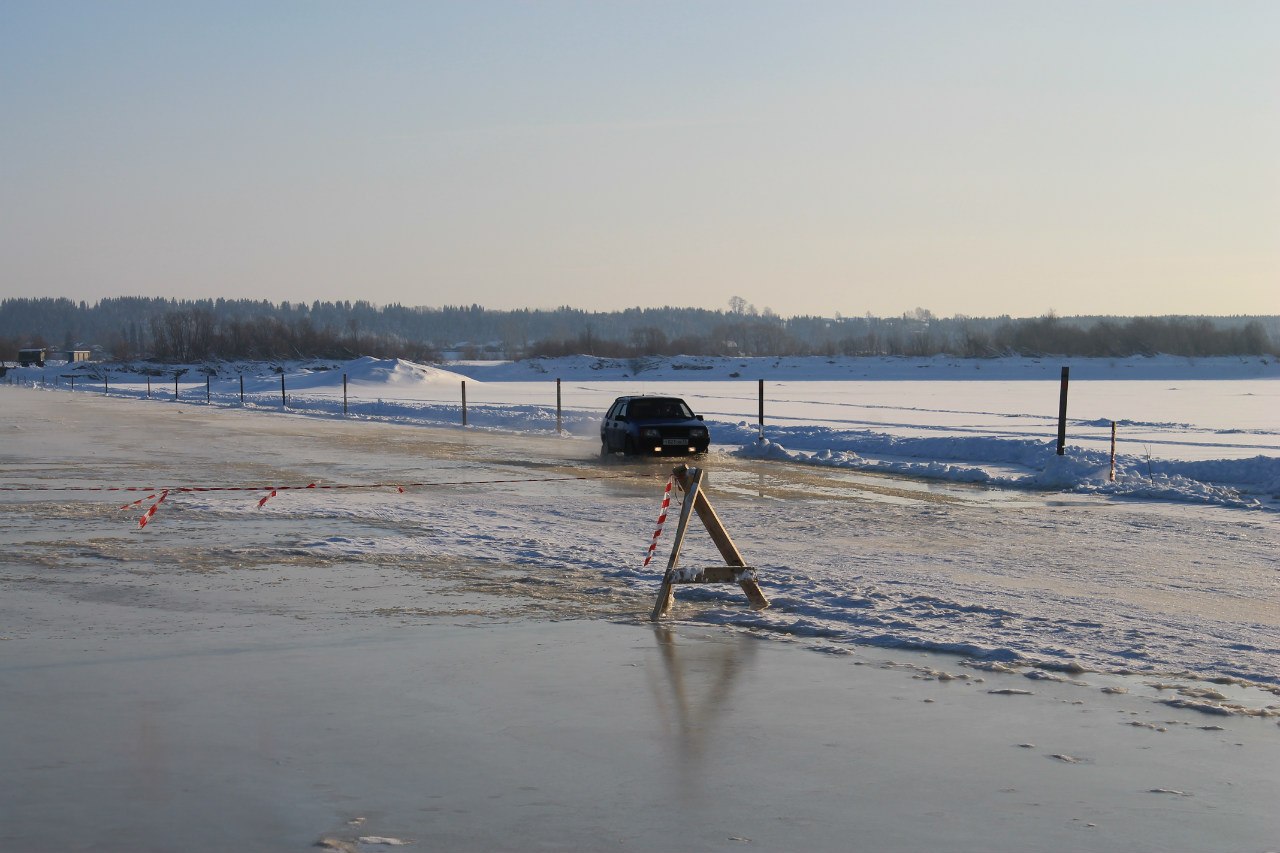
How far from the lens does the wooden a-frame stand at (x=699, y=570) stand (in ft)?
33.1

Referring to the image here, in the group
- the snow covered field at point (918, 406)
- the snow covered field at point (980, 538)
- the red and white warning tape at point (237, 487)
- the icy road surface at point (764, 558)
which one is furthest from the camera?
the snow covered field at point (918, 406)

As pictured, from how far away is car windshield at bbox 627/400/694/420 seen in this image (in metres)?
28.9

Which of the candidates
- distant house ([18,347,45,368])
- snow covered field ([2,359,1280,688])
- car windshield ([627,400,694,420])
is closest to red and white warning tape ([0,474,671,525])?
snow covered field ([2,359,1280,688])

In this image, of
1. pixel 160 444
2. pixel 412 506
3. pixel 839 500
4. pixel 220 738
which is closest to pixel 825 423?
pixel 160 444

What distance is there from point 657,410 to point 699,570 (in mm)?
19244

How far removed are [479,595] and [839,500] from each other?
30.6 ft

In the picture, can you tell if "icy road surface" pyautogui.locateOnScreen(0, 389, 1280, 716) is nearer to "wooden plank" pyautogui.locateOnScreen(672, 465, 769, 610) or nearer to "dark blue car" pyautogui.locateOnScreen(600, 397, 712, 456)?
"wooden plank" pyautogui.locateOnScreen(672, 465, 769, 610)

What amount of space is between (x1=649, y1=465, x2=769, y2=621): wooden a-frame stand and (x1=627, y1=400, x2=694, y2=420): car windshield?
18.2m

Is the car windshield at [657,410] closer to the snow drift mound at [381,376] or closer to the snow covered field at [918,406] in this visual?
the snow covered field at [918,406]

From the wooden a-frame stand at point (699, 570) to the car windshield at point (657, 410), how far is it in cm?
1822

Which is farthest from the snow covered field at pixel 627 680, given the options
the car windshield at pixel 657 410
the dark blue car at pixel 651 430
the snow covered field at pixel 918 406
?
the car windshield at pixel 657 410

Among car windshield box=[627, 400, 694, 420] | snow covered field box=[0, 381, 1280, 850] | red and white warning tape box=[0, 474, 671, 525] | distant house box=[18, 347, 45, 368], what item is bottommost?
distant house box=[18, 347, 45, 368]

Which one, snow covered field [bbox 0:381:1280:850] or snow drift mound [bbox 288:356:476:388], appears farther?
snow drift mound [bbox 288:356:476:388]

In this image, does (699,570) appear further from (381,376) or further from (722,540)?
(381,376)
